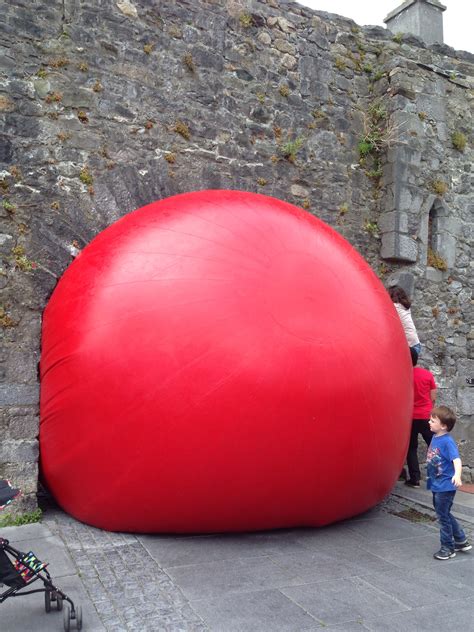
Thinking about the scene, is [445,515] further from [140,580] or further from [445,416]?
[140,580]

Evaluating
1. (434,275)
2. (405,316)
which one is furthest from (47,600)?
(434,275)

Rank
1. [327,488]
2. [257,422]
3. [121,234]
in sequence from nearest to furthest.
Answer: [257,422] → [327,488] → [121,234]

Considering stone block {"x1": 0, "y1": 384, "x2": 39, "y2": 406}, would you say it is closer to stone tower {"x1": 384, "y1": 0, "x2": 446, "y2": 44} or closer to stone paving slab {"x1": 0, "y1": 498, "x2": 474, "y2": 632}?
stone paving slab {"x1": 0, "y1": 498, "x2": 474, "y2": 632}

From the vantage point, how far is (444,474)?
3.54 metres

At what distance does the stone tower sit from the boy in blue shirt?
539cm

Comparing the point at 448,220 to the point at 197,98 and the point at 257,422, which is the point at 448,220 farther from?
the point at 257,422

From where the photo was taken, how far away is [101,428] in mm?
3301

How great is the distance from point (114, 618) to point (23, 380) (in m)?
2.01

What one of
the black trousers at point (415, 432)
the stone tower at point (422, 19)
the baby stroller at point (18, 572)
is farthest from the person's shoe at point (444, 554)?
the stone tower at point (422, 19)

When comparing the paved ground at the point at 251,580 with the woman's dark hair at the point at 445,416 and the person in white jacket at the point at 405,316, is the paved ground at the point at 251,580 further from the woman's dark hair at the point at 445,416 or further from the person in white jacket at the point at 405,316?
the person in white jacket at the point at 405,316

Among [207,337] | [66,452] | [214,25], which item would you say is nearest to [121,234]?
[207,337]

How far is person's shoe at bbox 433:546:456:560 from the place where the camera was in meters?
3.49

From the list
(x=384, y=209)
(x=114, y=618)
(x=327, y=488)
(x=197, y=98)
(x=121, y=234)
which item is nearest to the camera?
(x=114, y=618)

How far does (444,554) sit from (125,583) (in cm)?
182
